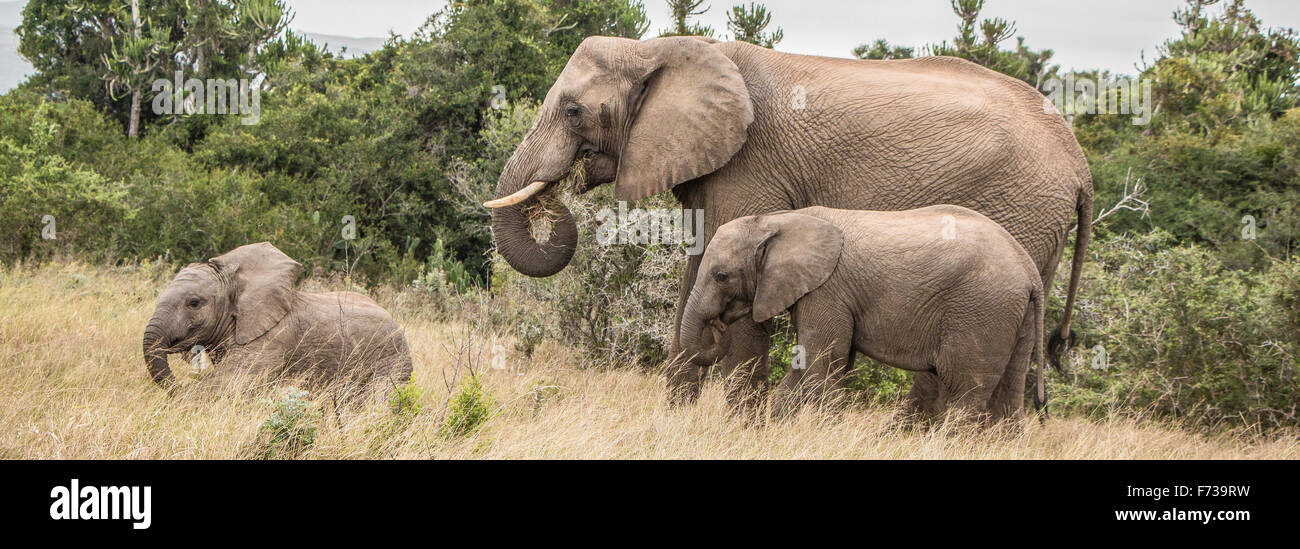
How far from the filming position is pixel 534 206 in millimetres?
7293

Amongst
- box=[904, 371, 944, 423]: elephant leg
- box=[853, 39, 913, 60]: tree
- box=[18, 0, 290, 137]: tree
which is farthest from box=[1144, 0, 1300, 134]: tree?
box=[18, 0, 290, 137]: tree

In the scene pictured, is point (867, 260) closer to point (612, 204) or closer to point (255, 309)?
point (255, 309)

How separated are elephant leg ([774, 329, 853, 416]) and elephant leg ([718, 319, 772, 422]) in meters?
0.56

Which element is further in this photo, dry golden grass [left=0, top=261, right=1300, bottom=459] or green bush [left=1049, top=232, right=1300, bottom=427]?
green bush [left=1049, top=232, right=1300, bottom=427]

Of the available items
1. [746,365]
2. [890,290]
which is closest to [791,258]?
[890,290]

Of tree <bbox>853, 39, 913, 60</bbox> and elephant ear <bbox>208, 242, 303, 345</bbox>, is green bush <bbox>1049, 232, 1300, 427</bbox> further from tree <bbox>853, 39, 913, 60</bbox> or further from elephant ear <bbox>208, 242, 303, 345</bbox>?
tree <bbox>853, 39, 913, 60</bbox>

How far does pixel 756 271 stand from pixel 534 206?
1565 mm

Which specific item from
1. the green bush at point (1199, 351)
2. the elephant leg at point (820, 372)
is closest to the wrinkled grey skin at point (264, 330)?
the elephant leg at point (820, 372)

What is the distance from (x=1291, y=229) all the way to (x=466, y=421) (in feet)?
42.4

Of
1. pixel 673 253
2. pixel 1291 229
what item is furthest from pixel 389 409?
pixel 1291 229

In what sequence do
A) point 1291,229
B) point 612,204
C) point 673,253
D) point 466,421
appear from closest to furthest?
1. point 466,421
2. point 673,253
3. point 612,204
4. point 1291,229

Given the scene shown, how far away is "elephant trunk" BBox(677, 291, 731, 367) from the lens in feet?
22.5

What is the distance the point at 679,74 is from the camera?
22.9ft

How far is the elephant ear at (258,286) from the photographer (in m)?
7.05
